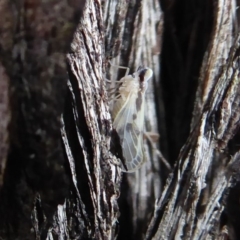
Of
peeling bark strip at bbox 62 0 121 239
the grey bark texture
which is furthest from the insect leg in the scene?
peeling bark strip at bbox 62 0 121 239

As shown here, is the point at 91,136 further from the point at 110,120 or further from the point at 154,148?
the point at 154,148

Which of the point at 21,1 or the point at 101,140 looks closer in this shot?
the point at 21,1

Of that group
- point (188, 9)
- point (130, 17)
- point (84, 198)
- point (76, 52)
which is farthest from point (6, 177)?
point (188, 9)

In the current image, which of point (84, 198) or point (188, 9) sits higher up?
point (188, 9)

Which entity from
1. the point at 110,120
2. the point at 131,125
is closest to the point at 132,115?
the point at 131,125

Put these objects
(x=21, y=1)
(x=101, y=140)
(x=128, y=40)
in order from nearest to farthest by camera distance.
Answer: (x=21, y=1) → (x=101, y=140) → (x=128, y=40)

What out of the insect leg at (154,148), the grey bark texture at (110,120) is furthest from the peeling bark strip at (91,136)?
the insect leg at (154,148)

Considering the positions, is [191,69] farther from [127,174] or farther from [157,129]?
[127,174]
